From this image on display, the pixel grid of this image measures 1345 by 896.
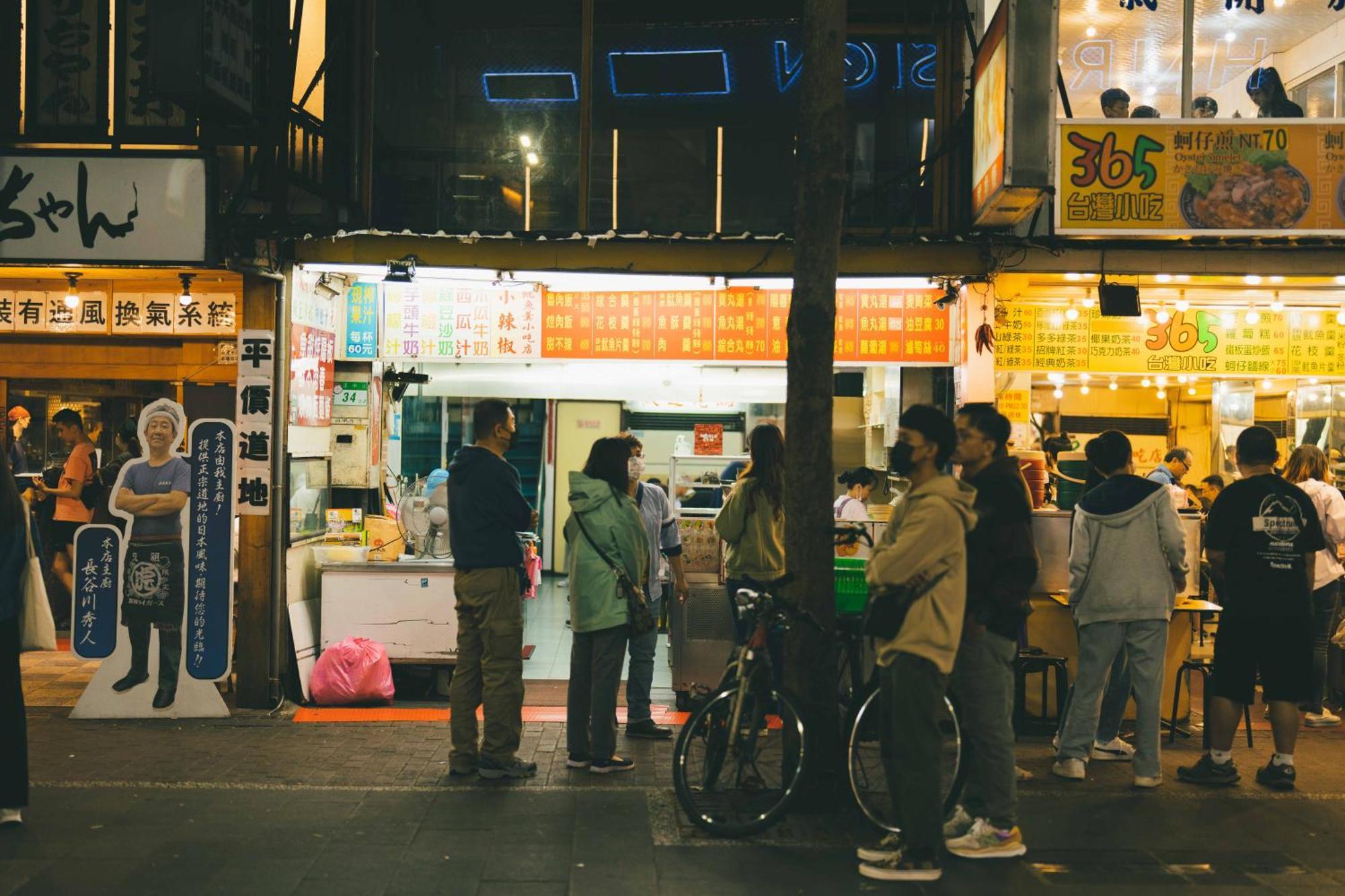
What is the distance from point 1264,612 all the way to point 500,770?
4412 mm

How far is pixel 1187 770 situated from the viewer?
6.57m

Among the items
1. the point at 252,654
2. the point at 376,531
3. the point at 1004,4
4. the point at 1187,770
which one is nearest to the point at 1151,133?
the point at 1004,4

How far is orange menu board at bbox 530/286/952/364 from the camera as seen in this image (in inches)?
354

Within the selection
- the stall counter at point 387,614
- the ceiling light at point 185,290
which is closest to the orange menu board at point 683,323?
the stall counter at point 387,614

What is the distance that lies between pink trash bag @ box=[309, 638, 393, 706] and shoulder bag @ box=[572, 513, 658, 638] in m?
2.52

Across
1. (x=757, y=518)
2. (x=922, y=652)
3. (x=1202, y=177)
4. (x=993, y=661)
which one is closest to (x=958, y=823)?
(x=993, y=661)

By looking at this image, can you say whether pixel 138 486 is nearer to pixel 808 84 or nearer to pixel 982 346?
pixel 808 84

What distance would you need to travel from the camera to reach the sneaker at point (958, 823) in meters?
5.46

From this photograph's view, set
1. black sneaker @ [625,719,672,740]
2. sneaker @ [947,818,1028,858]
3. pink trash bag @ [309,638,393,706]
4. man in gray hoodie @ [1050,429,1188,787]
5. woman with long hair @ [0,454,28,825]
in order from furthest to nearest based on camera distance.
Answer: pink trash bag @ [309,638,393,706]
black sneaker @ [625,719,672,740]
man in gray hoodie @ [1050,429,1188,787]
woman with long hair @ [0,454,28,825]
sneaker @ [947,818,1028,858]

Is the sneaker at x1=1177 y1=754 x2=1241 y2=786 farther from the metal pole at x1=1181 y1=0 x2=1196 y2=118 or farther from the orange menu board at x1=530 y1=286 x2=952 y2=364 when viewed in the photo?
the metal pole at x1=1181 y1=0 x2=1196 y2=118

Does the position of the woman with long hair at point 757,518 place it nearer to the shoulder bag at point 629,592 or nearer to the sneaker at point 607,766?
the shoulder bag at point 629,592

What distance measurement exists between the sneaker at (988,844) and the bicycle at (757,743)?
240 millimetres

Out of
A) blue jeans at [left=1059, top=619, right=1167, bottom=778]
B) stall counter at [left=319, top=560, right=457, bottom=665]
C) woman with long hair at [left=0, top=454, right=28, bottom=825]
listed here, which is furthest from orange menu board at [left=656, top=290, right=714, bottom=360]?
woman with long hair at [left=0, top=454, right=28, bottom=825]

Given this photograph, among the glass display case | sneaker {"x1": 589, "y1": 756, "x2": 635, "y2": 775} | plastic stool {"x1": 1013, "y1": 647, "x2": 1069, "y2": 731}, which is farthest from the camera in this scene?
the glass display case
